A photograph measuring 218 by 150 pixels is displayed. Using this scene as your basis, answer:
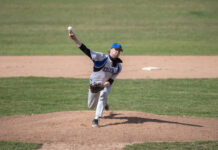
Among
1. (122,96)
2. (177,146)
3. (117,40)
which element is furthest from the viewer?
(117,40)

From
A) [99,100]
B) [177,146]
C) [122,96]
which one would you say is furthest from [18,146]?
[122,96]

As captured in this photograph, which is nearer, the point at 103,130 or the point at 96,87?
the point at 103,130

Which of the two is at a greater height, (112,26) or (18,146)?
(112,26)

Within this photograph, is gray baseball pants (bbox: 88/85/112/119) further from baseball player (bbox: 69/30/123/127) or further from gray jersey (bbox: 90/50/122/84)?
gray jersey (bbox: 90/50/122/84)

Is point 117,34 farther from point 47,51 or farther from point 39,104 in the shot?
point 39,104

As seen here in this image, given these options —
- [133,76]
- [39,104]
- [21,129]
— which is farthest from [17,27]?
[21,129]

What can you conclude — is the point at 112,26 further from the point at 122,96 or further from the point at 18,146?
the point at 18,146

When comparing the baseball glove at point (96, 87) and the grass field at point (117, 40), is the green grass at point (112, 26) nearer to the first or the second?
the grass field at point (117, 40)

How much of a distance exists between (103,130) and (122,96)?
186 inches

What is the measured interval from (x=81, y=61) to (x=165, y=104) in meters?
9.85

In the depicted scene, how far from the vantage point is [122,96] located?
1248cm

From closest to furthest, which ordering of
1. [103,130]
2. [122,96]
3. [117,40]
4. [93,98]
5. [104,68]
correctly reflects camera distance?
1. [103,130]
2. [104,68]
3. [93,98]
4. [122,96]
5. [117,40]

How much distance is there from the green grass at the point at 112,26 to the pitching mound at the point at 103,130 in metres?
14.2

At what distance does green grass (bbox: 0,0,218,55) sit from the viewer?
25.1 meters
